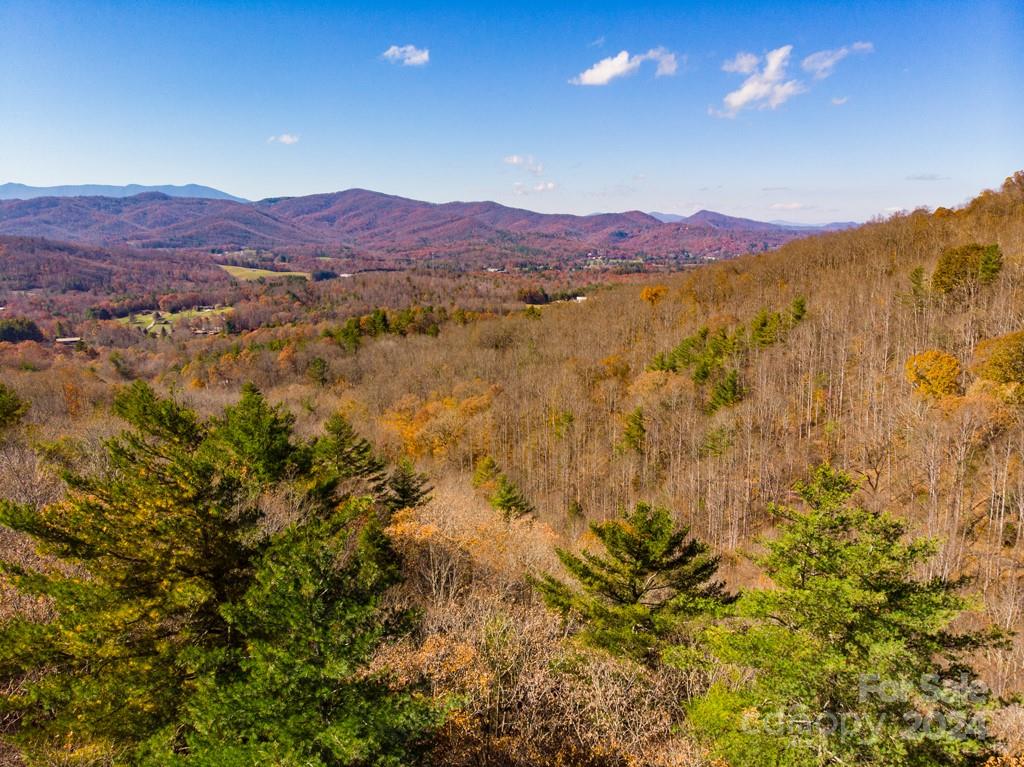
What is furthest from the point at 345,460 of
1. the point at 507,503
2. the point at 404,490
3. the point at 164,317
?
the point at 164,317

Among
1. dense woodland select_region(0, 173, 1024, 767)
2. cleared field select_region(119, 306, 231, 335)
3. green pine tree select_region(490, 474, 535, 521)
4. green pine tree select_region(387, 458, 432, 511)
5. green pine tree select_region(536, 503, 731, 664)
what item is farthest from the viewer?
cleared field select_region(119, 306, 231, 335)

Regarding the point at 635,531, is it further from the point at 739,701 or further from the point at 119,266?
the point at 119,266

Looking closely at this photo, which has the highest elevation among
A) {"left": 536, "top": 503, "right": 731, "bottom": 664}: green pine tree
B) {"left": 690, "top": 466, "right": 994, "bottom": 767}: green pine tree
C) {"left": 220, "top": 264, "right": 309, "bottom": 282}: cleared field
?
{"left": 220, "top": 264, "right": 309, "bottom": 282}: cleared field

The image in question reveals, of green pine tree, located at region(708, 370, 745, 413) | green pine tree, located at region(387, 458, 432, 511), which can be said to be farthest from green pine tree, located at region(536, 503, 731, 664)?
green pine tree, located at region(708, 370, 745, 413)

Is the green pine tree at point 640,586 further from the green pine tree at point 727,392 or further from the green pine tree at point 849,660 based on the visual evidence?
the green pine tree at point 727,392

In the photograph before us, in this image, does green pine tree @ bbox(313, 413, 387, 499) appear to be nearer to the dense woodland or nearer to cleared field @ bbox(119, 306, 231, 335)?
the dense woodland

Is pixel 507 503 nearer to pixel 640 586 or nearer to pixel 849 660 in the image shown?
pixel 640 586

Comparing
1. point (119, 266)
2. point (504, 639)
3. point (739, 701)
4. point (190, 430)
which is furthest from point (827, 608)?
point (119, 266)
